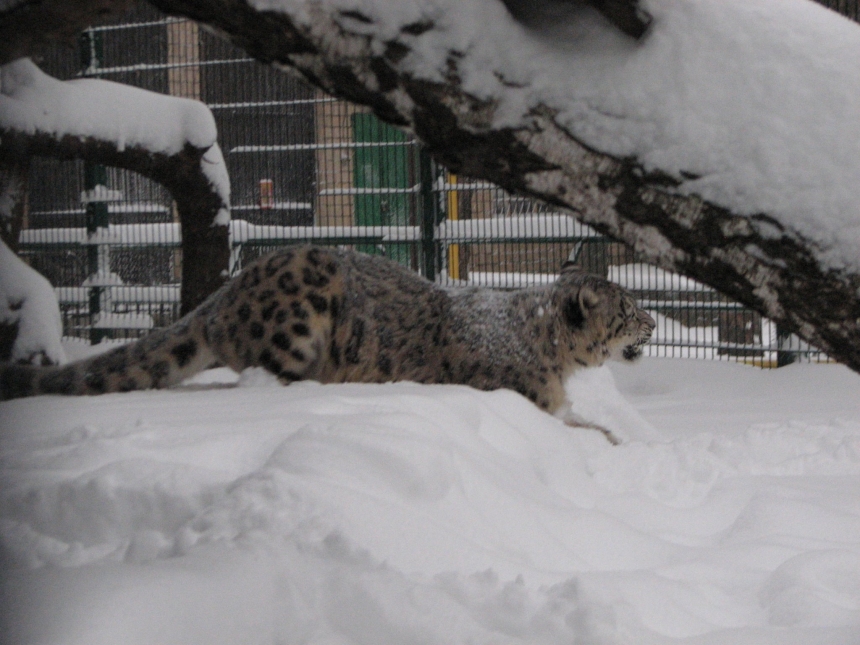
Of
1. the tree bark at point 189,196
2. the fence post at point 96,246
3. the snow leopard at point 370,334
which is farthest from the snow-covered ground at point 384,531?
the fence post at point 96,246

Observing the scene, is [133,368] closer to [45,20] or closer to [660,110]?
[45,20]

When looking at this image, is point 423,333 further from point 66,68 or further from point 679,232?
point 66,68

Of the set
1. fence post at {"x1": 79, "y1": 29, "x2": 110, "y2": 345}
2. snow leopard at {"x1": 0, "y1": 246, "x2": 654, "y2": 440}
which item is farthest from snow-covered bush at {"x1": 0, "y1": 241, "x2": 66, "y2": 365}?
fence post at {"x1": 79, "y1": 29, "x2": 110, "y2": 345}

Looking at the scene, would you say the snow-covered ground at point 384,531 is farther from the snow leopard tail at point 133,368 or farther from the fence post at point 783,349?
the fence post at point 783,349

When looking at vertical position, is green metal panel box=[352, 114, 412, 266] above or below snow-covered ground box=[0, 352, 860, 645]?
above

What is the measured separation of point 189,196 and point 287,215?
92.8 inches

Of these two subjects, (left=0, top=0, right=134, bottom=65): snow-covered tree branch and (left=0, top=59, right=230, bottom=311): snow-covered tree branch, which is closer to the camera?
(left=0, top=0, right=134, bottom=65): snow-covered tree branch

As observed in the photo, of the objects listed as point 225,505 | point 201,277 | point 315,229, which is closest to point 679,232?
point 225,505

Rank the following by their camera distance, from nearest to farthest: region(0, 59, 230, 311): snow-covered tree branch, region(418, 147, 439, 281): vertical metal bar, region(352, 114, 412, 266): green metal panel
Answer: region(0, 59, 230, 311): snow-covered tree branch < region(418, 147, 439, 281): vertical metal bar < region(352, 114, 412, 266): green metal panel

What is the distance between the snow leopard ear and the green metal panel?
12.7 ft

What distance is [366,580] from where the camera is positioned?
2.34 metres

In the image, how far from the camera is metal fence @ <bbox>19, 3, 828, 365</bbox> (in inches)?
340

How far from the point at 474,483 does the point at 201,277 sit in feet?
14.8

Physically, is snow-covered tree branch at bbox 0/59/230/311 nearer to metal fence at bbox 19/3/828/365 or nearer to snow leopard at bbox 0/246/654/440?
metal fence at bbox 19/3/828/365
